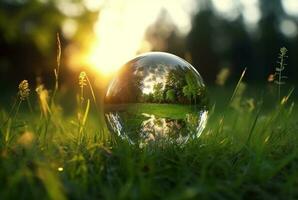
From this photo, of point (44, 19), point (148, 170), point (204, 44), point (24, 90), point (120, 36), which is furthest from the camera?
point (204, 44)

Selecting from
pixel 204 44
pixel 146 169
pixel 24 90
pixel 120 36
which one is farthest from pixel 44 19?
pixel 204 44

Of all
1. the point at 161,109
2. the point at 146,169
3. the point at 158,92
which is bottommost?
the point at 146,169

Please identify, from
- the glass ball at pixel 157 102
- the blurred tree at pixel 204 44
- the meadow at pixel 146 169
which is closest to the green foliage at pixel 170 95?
the glass ball at pixel 157 102

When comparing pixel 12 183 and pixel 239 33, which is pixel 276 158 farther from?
pixel 239 33

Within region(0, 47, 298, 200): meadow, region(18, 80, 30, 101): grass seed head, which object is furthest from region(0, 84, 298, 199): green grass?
region(18, 80, 30, 101): grass seed head

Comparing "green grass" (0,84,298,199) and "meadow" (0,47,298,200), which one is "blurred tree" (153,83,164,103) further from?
"meadow" (0,47,298,200)

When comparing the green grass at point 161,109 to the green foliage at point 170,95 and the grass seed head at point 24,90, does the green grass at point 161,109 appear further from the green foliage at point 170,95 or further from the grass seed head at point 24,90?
the grass seed head at point 24,90

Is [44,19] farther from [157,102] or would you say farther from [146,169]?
[146,169]

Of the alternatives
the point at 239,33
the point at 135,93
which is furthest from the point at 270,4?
the point at 135,93

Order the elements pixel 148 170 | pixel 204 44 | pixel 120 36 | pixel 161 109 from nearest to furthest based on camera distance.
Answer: pixel 148 170 → pixel 161 109 → pixel 120 36 → pixel 204 44

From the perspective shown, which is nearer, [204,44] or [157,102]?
[157,102]
